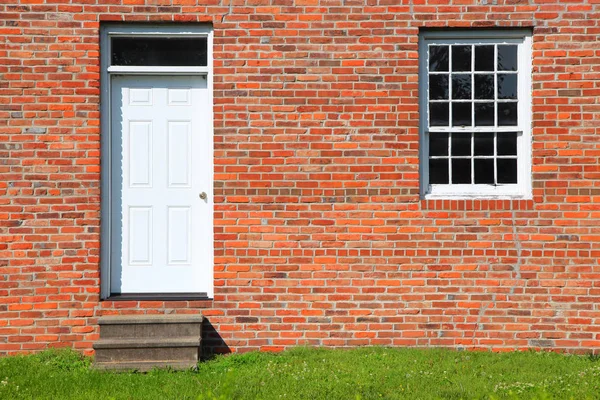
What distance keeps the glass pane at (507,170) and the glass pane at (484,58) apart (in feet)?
3.26

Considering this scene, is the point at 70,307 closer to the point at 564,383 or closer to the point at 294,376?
the point at 294,376

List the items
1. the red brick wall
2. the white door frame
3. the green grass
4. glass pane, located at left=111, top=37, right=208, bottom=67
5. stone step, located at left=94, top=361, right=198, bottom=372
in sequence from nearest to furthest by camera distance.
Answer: the green grass, stone step, located at left=94, top=361, right=198, bottom=372, the red brick wall, the white door frame, glass pane, located at left=111, top=37, right=208, bottom=67

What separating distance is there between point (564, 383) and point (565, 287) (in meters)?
1.48

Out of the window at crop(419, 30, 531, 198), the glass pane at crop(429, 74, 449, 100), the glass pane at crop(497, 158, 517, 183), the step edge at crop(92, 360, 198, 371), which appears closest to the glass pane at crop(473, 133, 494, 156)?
the window at crop(419, 30, 531, 198)

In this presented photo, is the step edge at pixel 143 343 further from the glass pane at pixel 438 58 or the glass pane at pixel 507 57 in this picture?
the glass pane at pixel 507 57

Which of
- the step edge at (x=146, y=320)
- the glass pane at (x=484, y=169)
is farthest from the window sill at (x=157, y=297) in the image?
the glass pane at (x=484, y=169)

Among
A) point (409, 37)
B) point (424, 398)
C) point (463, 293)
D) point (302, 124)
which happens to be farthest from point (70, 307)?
point (409, 37)

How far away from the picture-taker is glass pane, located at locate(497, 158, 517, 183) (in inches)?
251

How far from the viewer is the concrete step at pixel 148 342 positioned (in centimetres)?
565

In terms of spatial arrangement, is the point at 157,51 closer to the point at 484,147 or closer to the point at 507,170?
the point at 484,147

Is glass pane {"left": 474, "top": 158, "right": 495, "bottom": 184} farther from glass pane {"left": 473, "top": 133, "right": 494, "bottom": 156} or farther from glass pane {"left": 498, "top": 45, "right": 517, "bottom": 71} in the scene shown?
glass pane {"left": 498, "top": 45, "right": 517, "bottom": 71}

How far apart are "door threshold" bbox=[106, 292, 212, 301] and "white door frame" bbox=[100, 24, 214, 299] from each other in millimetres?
83

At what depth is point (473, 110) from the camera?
20.9ft

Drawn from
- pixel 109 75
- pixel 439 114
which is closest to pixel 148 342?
pixel 109 75
